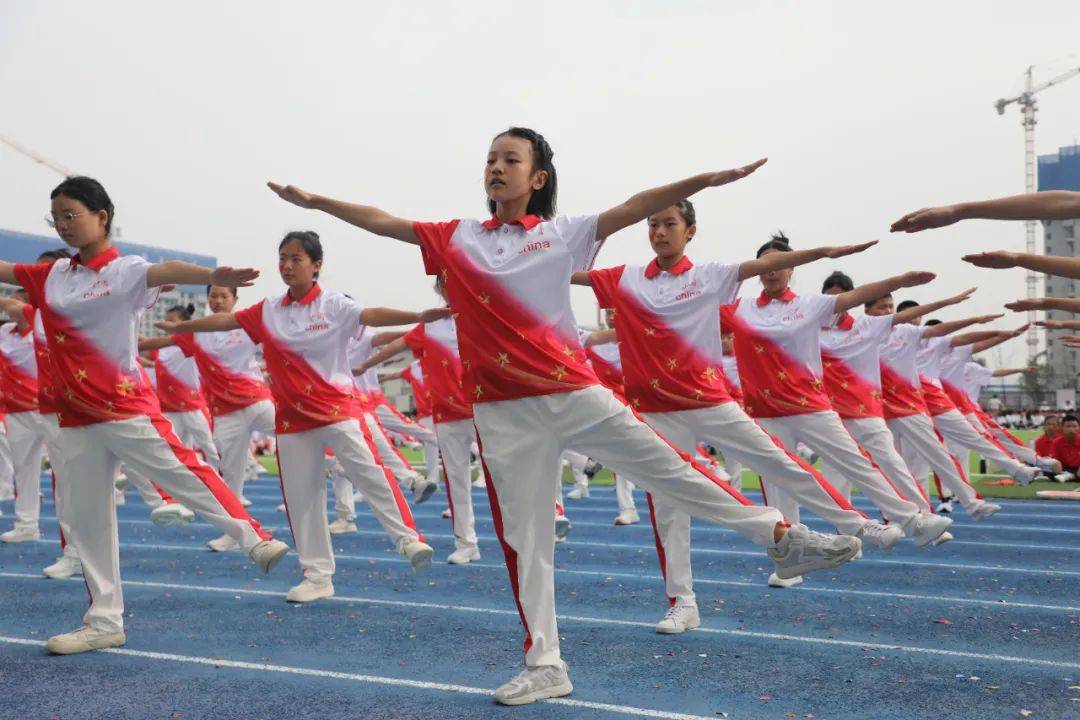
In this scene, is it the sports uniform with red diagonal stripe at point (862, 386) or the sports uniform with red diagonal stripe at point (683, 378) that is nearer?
the sports uniform with red diagonal stripe at point (683, 378)

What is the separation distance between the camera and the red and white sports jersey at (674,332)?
6.03 meters

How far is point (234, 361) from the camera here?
10500mm

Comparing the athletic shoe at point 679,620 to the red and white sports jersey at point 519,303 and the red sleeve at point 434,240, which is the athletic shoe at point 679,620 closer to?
the red and white sports jersey at point 519,303

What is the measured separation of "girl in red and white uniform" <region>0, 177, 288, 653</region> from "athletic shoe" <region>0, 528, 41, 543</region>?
209 inches

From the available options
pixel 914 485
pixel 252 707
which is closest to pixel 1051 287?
pixel 914 485

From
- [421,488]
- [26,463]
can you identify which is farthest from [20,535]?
[421,488]

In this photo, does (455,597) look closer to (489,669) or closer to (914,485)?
(489,669)

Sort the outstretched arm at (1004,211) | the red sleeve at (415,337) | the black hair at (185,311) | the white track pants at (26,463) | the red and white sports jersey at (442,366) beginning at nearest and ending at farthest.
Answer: the outstretched arm at (1004,211) < the red and white sports jersey at (442,366) < the white track pants at (26,463) < the red sleeve at (415,337) < the black hair at (185,311)

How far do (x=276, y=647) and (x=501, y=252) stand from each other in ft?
8.01

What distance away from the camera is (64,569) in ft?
26.2


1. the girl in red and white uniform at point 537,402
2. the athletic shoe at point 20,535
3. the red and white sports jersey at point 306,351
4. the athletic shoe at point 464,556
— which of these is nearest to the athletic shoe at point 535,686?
the girl in red and white uniform at point 537,402

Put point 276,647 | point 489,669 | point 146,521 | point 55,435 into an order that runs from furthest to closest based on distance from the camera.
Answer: point 146,521
point 55,435
point 276,647
point 489,669

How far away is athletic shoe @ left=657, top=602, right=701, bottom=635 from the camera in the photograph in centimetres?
575

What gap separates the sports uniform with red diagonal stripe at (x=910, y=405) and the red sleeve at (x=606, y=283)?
5.03m
